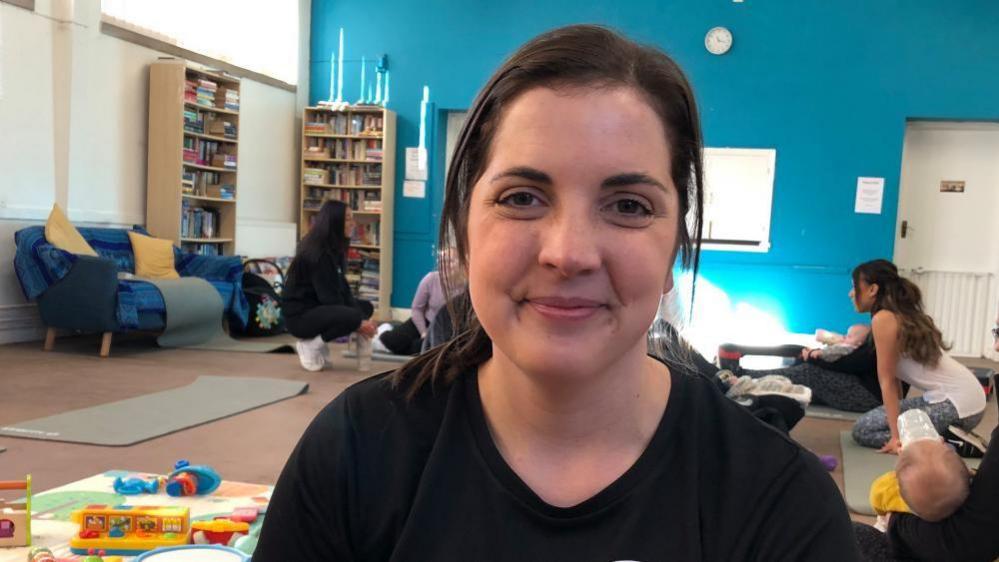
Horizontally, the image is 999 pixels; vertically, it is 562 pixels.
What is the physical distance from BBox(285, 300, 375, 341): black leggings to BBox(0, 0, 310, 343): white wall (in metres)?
2.11

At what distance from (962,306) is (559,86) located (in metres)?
8.12

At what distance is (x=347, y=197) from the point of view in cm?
878

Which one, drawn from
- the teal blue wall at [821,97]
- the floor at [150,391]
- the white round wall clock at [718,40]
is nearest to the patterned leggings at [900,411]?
the floor at [150,391]

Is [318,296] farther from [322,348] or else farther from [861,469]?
[861,469]

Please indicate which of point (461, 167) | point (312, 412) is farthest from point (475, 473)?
point (312, 412)

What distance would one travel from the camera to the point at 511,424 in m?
0.93

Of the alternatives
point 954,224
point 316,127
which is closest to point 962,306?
point 954,224

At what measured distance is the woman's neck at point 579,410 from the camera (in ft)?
2.94

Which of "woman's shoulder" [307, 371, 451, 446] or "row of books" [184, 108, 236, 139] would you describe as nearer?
"woman's shoulder" [307, 371, 451, 446]

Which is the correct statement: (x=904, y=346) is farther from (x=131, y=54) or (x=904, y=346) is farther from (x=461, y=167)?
(x=131, y=54)

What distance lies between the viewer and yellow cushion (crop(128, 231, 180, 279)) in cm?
636

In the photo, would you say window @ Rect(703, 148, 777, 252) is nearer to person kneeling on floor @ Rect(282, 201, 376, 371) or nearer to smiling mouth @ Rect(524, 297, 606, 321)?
person kneeling on floor @ Rect(282, 201, 376, 371)

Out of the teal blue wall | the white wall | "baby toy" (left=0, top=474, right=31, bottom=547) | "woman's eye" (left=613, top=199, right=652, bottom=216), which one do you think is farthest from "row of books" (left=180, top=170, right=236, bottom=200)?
"woman's eye" (left=613, top=199, right=652, bottom=216)

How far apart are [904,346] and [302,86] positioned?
22.8 ft
